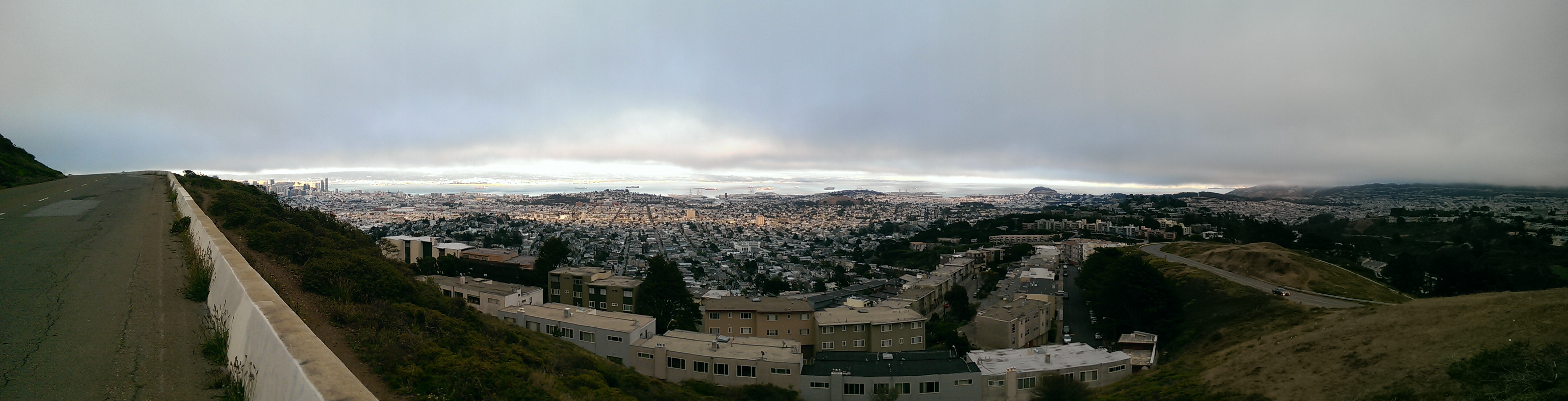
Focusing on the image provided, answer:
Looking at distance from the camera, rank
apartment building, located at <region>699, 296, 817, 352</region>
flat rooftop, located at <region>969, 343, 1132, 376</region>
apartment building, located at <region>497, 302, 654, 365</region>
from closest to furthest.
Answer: flat rooftop, located at <region>969, 343, 1132, 376</region> < apartment building, located at <region>497, 302, 654, 365</region> < apartment building, located at <region>699, 296, 817, 352</region>

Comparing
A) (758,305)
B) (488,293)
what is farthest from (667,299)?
(488,293)

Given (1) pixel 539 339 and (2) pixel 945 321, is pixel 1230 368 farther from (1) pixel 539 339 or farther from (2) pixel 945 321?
(1) pixel 539 339

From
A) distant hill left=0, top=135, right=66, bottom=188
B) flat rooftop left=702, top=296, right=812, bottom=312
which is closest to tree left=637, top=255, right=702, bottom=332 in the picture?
flat rooftop left=702, top=296, right=812, bottom=312

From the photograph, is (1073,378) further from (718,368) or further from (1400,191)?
(1400,191)

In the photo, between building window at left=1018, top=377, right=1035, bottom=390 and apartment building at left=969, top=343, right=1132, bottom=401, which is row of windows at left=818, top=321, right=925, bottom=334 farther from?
building window at left=1018, top=377, right=1035, bottom=390

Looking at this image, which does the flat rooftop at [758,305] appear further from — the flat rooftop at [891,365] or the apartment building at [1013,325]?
the apartment building at [1013,325]

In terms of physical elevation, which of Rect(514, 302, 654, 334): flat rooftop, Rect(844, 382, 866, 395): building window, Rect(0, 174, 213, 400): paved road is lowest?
Rect(844, 382, 866, 395): building window
